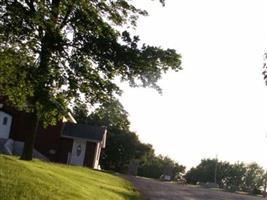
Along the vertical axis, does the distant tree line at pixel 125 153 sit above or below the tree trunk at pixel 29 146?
above

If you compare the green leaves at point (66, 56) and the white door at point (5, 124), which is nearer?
the green leaves at point (66, 56)

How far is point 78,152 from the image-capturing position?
2473 inches

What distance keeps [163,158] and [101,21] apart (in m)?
71.3

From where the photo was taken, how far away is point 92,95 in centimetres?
2823

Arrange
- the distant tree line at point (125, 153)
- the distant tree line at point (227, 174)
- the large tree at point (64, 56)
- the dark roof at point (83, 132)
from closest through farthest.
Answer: the large tree at point (64, 56) → the dark roof at point (83, 132) → the distant tree line at point (125, 153) → the distant tree line at point (227, 174)

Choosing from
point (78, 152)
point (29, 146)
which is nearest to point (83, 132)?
point (78, 152)

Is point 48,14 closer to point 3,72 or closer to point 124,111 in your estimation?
point 3,72

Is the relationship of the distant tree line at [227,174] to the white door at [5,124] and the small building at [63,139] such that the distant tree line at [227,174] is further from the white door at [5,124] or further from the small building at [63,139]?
the white door at [5,124]

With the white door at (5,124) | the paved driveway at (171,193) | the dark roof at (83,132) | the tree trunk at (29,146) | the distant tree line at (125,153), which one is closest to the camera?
the paved driveway at (171,193)

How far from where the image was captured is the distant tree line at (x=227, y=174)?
8938 cm

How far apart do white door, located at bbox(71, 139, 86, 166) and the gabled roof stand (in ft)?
2.19

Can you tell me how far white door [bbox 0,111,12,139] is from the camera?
58.2m

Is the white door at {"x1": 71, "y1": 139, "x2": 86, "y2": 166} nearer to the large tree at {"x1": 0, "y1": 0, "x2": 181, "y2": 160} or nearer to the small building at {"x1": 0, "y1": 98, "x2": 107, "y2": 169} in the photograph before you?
the small building at {"x1": 0, "y1": 98, "x2": 107, "y2": 169}

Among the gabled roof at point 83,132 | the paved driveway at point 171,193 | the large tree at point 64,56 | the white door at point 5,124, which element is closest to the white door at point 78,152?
the gabled roof at point 83,132
